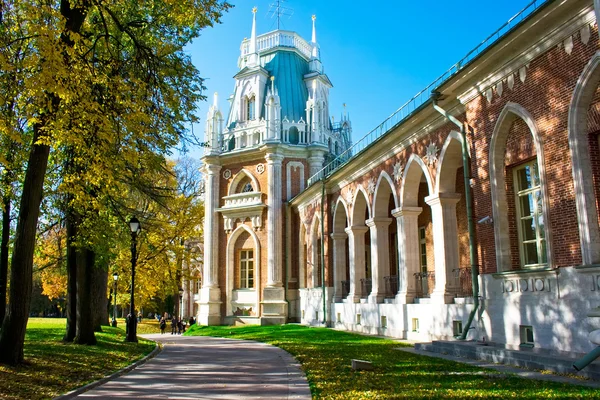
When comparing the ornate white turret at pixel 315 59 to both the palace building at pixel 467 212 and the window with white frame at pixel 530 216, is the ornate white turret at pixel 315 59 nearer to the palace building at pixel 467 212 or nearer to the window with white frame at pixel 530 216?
the palace building at pixel 467 212

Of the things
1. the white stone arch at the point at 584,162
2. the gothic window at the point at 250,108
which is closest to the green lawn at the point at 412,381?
the white stone arch at the point at 584,162

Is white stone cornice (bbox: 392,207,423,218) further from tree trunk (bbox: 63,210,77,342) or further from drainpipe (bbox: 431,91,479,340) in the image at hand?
tree trunk (bbox: 63,210,77,342)

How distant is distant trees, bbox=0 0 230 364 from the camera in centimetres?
920

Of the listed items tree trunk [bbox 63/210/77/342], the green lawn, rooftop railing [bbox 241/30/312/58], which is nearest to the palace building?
the green lawn

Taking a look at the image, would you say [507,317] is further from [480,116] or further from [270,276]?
[270,276]

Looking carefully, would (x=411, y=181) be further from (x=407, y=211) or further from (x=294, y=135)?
(x=294, y=135)

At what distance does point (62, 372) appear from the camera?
9.61 metres

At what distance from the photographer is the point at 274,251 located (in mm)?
30453

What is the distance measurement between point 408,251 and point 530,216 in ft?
20.3

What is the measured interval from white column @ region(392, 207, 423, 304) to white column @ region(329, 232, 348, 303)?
23.3 ft

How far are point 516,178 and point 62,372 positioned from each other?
32.5 feet

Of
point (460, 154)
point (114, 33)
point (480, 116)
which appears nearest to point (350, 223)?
point (460, 154)

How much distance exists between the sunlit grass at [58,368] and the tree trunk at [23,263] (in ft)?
1.59

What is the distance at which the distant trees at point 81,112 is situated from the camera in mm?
9203
